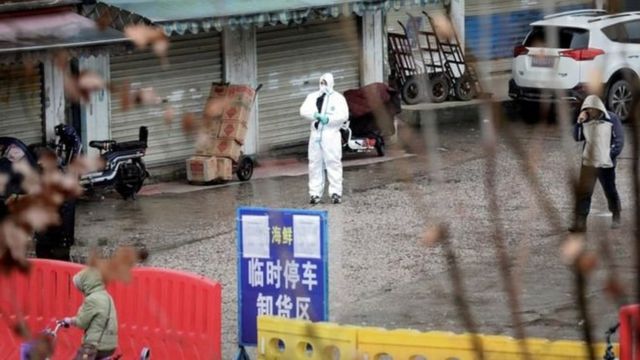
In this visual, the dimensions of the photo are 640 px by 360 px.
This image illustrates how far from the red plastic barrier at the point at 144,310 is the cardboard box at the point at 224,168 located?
7.36m

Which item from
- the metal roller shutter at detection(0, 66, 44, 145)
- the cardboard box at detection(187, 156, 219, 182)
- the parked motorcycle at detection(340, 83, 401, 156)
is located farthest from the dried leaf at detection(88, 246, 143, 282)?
Result: the parked motorcycle at detection(340, 83, 401, 156)

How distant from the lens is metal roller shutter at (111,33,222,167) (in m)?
19.6

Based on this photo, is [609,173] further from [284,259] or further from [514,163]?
[284,259]

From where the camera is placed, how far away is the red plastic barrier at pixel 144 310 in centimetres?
1102

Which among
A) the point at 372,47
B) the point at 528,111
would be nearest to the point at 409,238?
the point at 372,47

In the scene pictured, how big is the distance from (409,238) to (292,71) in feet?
20.4

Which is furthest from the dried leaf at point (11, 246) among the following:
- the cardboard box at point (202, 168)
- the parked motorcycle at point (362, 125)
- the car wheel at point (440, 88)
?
the car wheel at point (440, 88)

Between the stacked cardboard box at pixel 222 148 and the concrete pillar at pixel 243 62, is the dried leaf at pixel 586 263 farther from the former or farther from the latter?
the concrete pillar at pixel 243 62

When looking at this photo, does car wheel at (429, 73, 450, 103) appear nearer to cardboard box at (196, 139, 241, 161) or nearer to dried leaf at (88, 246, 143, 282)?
cardboard box at (196, 139, 241, 161)

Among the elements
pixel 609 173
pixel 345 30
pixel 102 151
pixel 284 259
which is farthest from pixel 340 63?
pixel 345 30

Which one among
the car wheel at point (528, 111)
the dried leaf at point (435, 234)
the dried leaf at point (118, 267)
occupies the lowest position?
the car wheel at point (528, 111)

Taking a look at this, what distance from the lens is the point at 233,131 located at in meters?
19.5

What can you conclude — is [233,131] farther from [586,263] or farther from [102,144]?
[586,263]

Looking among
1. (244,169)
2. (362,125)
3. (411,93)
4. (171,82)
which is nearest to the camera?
(244,169)
